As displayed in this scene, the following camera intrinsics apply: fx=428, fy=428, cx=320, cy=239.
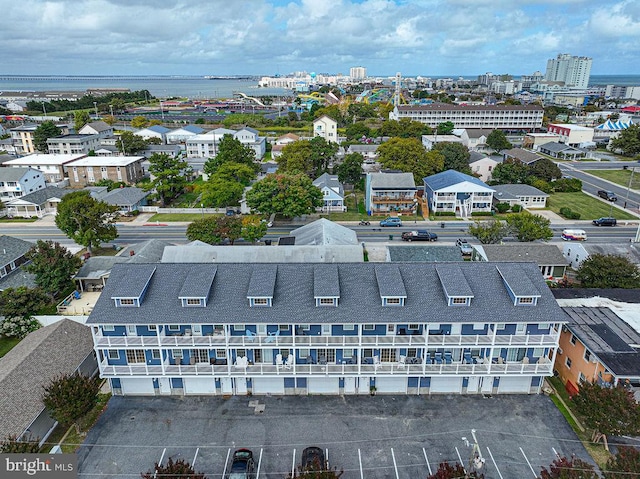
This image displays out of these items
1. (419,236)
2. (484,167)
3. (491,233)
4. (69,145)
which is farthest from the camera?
(69,145)

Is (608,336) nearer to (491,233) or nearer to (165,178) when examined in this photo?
(491,233)

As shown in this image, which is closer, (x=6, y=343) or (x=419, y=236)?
(x=6, y=343)

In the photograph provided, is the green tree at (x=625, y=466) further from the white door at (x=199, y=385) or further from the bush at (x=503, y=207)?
the bush at (x=503, y=207)

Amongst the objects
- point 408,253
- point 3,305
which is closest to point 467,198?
point 408,253

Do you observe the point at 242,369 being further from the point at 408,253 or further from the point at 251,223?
the point at 251,223

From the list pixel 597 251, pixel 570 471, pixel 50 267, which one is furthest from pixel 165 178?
pixel 570 471

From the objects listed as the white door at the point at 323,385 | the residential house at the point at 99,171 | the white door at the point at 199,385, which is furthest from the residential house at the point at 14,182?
the white door at the point at 323,385
